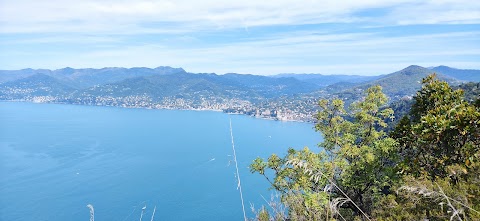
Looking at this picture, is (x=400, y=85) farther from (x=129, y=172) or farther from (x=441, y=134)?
(x=441, y=134)

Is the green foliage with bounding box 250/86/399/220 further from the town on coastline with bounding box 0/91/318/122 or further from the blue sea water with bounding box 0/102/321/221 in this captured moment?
the town on coastline with bounding box 0/91/318/122

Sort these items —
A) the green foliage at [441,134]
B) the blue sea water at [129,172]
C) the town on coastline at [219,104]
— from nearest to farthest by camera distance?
the green foliage at [441,134] < the blue sea water at [129,172] < the town on coastline at [219,104]

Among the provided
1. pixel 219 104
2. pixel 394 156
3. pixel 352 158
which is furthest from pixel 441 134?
pixel 219 104

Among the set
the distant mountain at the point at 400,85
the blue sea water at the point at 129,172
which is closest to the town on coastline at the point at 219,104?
the distant mountain at the point at 400,85

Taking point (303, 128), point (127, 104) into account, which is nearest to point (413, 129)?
point (303, 128)

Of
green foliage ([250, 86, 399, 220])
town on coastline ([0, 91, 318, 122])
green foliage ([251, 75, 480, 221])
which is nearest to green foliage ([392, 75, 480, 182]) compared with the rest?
green foliage ([251, 75, 480, 221])

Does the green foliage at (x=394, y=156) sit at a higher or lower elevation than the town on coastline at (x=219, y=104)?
higher

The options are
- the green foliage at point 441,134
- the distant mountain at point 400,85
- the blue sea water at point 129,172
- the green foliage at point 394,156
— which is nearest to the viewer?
the green foliage at point 394,156

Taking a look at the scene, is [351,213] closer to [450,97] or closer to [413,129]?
[413,129]

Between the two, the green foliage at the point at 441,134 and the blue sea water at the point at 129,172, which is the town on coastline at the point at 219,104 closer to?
the blue sea water at the point at 129,172
